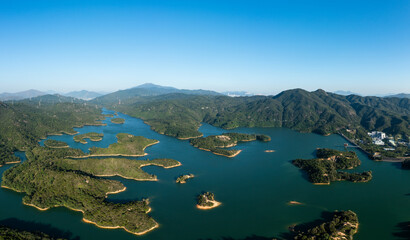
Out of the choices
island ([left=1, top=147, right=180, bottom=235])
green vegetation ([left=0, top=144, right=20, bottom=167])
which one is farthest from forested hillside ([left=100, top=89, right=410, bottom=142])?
green vegetation ([left=0, top=144, right=20, bottom=167])

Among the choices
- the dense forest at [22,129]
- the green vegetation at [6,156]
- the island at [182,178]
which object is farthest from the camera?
the dense forest at [22,129]

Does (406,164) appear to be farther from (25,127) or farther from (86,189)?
(25,127)

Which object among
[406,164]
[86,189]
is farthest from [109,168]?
[406,164]

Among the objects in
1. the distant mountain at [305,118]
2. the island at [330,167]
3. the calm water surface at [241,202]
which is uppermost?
the distant mountain at [305,118]

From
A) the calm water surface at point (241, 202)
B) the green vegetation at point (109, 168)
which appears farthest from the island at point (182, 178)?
the green vegetation at point (109, 168)

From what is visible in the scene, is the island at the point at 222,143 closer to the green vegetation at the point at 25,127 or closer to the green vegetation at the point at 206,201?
the green vegetation at the point at 206,201

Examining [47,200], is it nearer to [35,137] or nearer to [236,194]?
[236,194]
